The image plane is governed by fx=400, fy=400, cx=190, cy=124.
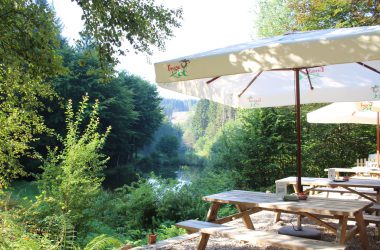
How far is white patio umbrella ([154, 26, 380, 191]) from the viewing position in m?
2.79

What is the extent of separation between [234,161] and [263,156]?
2.62 feet

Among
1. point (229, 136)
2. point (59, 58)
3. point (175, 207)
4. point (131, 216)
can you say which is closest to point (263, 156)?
point (229, 136)

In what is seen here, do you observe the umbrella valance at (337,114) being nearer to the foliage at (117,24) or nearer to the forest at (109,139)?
the forest at (109,139)

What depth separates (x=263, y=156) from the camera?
10.3 meters

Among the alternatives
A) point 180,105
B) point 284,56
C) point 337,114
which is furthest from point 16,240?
point 180,105

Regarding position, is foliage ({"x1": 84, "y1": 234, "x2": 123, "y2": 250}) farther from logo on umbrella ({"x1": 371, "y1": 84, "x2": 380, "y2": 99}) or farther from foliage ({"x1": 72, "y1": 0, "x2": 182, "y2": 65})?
logo on umbrella ({"x1": 371, "y1": 84, "x2": 380, "y2": 99})

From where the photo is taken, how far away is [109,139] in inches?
1009

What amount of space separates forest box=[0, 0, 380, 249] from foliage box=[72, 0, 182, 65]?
1 cm

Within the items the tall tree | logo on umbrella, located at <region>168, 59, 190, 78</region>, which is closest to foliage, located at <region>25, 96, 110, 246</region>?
the tall tree

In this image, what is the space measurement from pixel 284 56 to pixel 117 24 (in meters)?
1.63

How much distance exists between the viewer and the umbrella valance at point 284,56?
273 cm

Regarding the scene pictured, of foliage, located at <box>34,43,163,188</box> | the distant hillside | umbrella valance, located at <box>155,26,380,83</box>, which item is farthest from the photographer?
the distant hillside

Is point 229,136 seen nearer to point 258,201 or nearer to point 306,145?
point 306,145

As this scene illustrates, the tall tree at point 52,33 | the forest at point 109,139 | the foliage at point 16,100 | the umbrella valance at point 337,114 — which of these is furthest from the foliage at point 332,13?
the foliage at point 16,100
